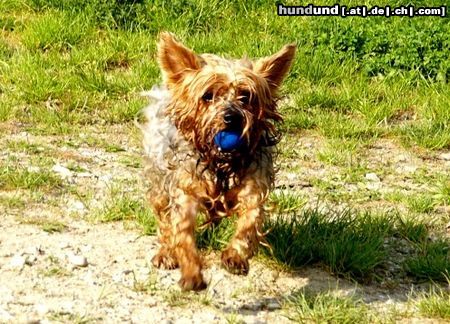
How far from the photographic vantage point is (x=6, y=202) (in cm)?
699

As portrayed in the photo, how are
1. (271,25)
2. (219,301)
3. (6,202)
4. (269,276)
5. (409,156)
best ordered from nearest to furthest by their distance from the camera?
(219,301), (269,276), (6,202), (409,156), (271,25)

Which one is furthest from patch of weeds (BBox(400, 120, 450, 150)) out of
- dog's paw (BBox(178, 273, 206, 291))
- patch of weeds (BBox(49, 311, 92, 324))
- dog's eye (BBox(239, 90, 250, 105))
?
patch of weeds (BBox(49, 311, 92, 324))

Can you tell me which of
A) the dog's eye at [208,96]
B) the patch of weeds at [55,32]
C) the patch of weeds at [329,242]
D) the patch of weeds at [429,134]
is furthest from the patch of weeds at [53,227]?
the patch of weeds at [55,32]

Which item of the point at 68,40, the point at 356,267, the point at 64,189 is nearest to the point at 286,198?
the point at 356,267

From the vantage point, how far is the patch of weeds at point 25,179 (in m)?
7.34

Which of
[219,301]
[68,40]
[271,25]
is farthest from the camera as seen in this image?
[271,25]

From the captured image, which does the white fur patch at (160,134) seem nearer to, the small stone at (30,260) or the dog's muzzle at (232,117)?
the dog's muzzle at (232,117)

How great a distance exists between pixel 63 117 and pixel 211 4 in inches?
114

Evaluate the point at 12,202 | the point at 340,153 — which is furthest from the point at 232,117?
the point at 340,153

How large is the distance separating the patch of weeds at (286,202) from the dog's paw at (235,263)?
1.54m

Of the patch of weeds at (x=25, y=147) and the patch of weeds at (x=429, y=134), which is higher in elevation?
the patch of weeds at (x=25, y=147)

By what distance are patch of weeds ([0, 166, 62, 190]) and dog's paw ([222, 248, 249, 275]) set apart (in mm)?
2120

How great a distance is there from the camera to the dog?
560 cm

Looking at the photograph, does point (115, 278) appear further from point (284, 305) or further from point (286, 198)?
point (286, 198)
